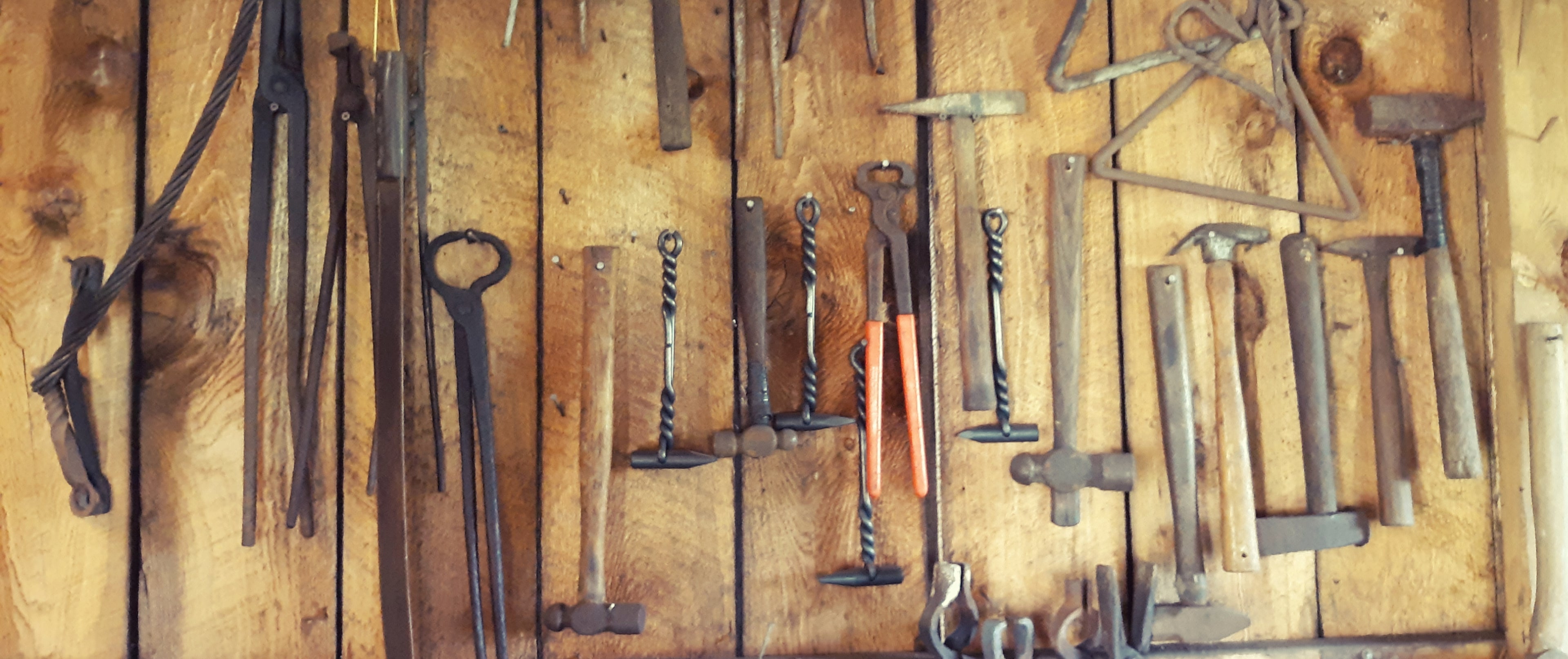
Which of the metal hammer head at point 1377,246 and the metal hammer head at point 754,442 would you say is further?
the metal hammer head at point 1377,246

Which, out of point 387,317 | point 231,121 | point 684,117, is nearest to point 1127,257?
point 684,117

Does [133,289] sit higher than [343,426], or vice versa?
[133,289]

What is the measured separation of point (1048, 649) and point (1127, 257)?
23.8 inches

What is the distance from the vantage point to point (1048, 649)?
1.42 meters

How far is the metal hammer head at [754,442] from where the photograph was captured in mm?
1361

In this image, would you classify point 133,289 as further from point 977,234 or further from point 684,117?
point 977,234

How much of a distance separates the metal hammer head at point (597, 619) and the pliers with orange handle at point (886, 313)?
15.0 inches

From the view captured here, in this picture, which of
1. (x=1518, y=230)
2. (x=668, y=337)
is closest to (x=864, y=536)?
(x=668, y=337)

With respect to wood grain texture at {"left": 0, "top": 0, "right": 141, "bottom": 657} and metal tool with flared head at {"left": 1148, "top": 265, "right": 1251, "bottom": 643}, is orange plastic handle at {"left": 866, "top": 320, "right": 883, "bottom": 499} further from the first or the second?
wood grain texture at {"left": 0, "top": 0, "right": 141, "bottom": 657}

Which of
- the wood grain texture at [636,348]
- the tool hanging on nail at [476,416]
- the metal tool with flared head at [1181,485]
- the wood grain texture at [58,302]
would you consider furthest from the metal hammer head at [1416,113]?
the wood grain texture at [58,302]

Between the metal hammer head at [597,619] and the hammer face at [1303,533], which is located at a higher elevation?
the hammer face at [1303,533]

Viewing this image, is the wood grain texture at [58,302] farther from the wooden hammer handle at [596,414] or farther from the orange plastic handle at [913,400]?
the orange plastic handle at [913,400]

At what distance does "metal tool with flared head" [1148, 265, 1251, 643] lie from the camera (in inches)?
55.1

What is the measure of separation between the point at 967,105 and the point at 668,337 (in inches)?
22.3
